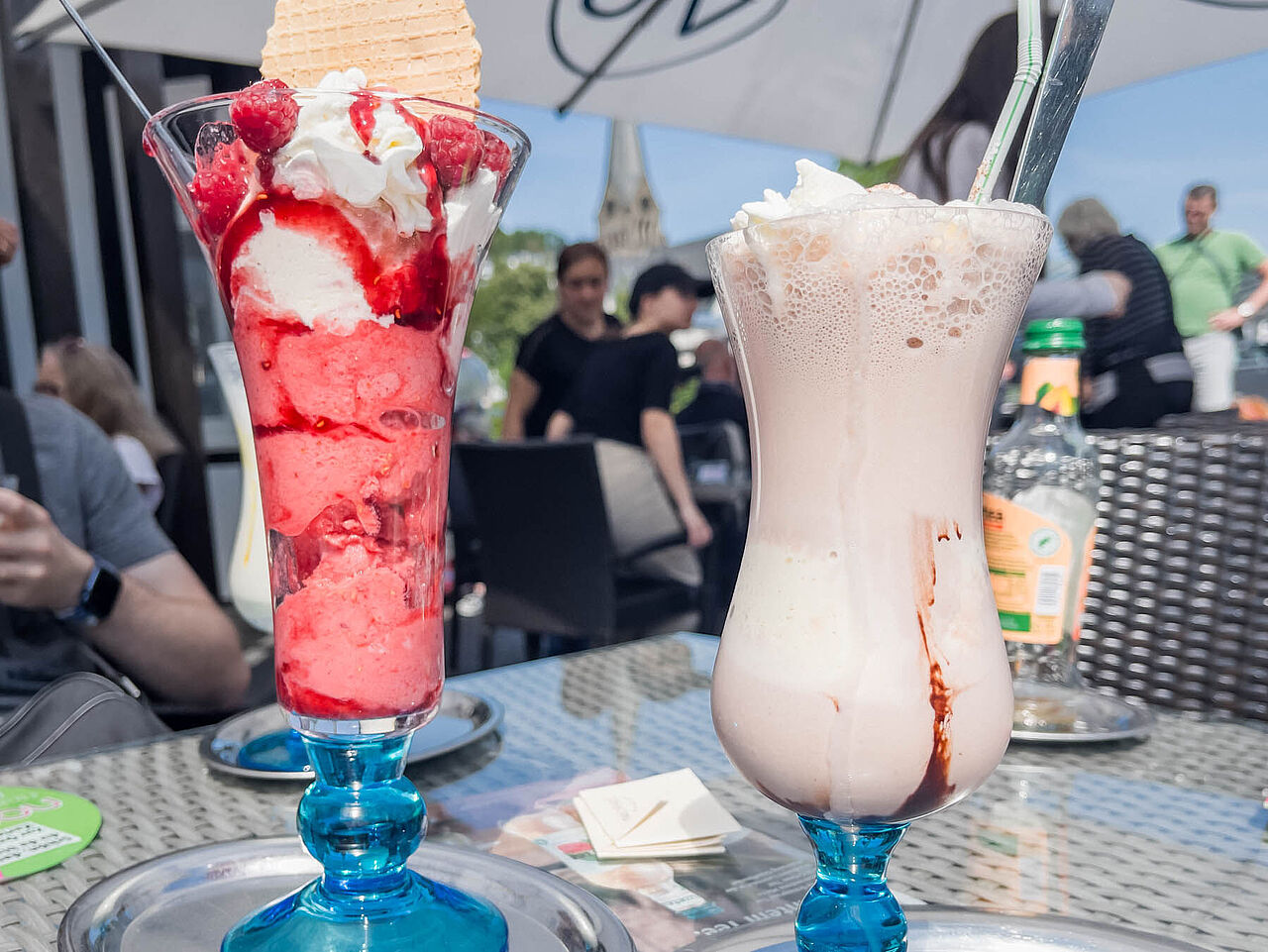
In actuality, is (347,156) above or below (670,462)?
above

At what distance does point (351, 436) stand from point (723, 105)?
3574 millimetres

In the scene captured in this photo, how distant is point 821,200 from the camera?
58 cm

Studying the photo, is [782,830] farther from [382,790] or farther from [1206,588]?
[1206,588]

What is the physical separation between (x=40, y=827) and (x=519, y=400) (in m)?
3.28

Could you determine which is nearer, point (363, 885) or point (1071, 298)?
point (363, 885)

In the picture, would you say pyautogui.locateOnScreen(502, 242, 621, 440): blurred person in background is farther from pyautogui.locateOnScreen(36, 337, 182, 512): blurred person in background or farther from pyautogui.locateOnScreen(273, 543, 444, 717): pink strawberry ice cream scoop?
pyautogui.locateOnScreen(273, 543, 444, 717): pink strawberry ice cream scoop

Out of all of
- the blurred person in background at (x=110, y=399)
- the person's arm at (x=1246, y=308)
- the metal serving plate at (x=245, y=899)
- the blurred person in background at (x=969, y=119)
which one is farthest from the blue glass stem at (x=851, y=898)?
the person's arm at (x=1246, y=308)

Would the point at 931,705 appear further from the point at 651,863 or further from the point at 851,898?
the point at 651,863

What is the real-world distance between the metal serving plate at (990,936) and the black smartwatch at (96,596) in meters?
1.27

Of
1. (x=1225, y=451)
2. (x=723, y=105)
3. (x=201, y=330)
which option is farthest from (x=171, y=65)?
(x=1225, y=451)

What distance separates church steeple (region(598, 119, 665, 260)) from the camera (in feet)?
79.9

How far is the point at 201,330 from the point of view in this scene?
5.34m

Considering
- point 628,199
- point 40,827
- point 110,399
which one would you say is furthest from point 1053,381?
point 628,199

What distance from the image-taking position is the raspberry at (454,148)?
0.62 meters
